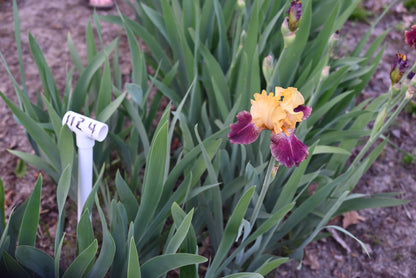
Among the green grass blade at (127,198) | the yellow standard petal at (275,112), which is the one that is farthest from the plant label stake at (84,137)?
the yellow standard petal at (275,112)

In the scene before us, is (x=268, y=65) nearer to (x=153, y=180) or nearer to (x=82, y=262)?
(x=153, y=180)

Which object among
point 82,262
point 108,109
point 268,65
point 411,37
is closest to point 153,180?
point 82,262

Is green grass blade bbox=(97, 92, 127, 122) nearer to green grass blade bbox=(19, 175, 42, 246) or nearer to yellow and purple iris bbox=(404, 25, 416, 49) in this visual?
green grass blade bbox=(19, 175, 42, 246)

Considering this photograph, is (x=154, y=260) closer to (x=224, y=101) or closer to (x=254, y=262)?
(x=254, y=262)

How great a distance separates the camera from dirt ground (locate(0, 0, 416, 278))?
5.61ft

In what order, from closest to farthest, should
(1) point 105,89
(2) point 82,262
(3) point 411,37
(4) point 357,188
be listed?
(2) point 82,262
(3) point 411,37
(1) point 105,89
(4) point 357,188

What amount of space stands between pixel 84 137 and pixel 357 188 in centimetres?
139

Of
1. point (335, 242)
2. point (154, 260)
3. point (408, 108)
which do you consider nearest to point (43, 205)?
point (154, 260)

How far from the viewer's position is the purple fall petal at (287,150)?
932 mm

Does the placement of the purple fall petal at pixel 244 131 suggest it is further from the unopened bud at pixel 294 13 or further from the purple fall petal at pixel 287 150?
the unopened bud at pixel 294 13

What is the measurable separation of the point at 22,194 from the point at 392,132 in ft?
6.14

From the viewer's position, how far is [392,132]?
2285mm

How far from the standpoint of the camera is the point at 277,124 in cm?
93

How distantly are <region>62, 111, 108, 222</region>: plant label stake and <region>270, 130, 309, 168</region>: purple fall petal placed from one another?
44cm
